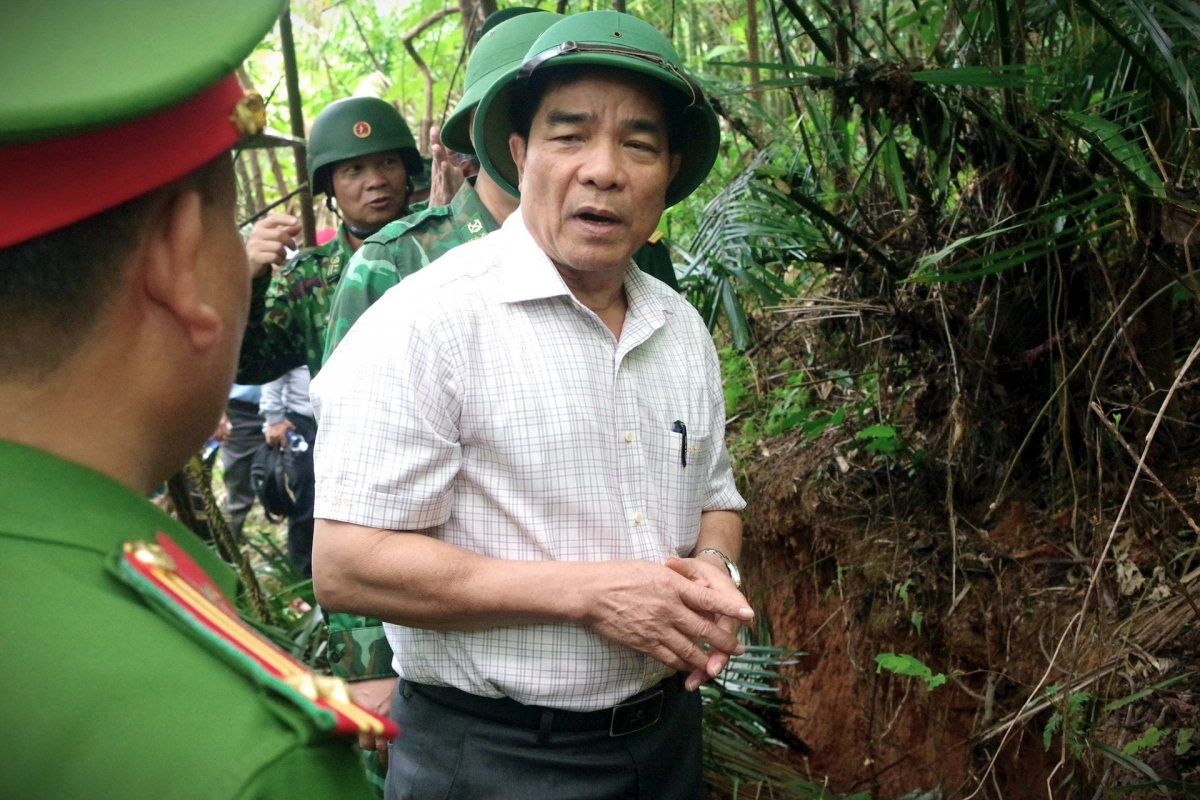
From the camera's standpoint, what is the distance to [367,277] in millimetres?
2508

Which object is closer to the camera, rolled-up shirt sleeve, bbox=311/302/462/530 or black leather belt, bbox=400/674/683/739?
rolled-up shirt sleeve, bbox=311/302/462/530

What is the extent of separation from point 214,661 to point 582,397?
107 centimetres

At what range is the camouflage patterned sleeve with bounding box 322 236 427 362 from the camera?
246cm

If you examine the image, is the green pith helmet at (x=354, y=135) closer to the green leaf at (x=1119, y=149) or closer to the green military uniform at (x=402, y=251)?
the green military uniform at (x=402, y=251)

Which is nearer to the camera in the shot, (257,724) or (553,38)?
(257,724)

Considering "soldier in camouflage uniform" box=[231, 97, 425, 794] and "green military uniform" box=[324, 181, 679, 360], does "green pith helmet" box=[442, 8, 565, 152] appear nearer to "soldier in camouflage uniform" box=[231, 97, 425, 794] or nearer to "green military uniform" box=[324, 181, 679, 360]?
"green military uniform" box=[324, 181, 679, 360]

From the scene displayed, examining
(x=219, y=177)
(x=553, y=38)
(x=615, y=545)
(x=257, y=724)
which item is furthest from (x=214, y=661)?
(x=553, y=38)

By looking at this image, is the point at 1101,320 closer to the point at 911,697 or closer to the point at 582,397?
the point at 911,697

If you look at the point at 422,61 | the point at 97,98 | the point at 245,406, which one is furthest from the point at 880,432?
the point at 245,406

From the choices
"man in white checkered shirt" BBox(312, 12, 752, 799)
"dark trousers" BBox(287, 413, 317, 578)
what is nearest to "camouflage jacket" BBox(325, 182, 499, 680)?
"man in white checkered shirt" BBox(312, 12, 752, 799)

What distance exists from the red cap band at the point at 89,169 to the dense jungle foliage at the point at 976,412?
1892 mm

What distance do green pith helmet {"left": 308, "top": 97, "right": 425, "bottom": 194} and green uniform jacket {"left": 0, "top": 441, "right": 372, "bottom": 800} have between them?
3.07 metres

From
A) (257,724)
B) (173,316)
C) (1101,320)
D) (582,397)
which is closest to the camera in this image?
(257,724)

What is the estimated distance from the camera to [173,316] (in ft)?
3.28
